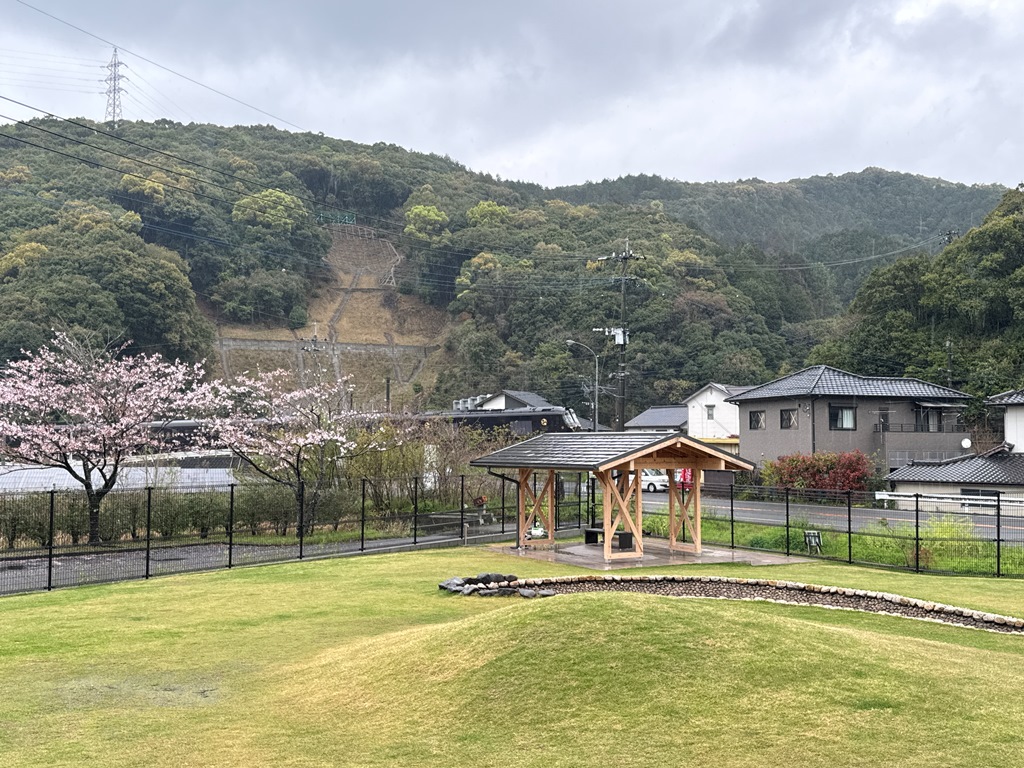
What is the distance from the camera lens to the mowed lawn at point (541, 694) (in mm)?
6453

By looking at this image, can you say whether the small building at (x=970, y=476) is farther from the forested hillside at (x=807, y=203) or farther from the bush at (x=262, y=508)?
the forested hillside at (x=807, y=203)

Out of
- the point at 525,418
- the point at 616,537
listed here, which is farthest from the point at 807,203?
the point at 616,537

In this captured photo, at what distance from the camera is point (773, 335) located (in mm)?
70875

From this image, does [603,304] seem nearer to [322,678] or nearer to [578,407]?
[578,407]

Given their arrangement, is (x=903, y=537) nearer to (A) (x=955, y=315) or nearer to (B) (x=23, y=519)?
(B) (x=23, y=519)

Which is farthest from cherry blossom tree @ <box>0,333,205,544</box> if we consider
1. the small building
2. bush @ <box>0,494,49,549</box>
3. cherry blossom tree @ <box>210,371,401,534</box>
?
the small building

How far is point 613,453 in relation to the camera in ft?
63.9

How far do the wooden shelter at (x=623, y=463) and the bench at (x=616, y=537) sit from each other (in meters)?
0.08

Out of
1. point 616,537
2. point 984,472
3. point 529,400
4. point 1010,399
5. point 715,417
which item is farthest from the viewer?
point 529,400

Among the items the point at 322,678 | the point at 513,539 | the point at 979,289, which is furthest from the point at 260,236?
the point at 322,678

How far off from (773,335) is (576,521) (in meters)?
45.6

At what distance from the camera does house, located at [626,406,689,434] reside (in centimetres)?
5825

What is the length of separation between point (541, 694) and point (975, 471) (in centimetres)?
3021

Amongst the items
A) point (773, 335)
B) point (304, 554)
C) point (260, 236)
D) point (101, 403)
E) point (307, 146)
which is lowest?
point (304, 554)
